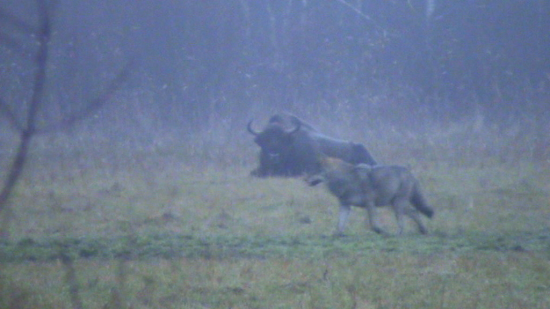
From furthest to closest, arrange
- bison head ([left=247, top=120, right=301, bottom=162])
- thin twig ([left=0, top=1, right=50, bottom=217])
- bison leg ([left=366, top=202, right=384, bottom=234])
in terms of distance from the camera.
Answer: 1. bison head ([left=247, top=120, right=301, bottom=162])
2. bison leg ([left=366, top=202, right=384, bottom=234])
3. thin twig ([left=0, top=1, right=50, bottom=217])

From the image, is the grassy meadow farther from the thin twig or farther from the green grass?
the thin twig

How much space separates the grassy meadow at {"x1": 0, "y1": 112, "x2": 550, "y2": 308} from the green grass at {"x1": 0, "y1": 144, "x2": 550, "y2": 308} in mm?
22

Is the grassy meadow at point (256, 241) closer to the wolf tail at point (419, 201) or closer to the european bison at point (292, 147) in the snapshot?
the wolf tail at point (419, 201)

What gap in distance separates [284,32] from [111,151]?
14497 millimetres

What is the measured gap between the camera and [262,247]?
8086 millimetres

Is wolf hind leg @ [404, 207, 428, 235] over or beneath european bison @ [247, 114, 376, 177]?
beneath

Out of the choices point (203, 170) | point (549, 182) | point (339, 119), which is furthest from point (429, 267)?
point (339, 119)

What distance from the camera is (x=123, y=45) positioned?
29312mm

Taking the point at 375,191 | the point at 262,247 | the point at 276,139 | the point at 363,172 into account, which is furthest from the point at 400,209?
the point at 276,139

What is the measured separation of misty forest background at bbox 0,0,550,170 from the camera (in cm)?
1862

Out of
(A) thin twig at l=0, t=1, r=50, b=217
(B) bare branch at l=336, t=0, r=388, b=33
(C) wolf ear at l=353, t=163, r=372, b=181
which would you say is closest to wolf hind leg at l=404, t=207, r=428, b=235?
(C) wolf ear at l=353, t=163, r=372, b=181

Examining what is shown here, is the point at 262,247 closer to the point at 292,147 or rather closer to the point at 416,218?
the point at 416,218

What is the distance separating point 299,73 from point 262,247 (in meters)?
19.1

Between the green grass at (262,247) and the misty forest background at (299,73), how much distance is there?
3.33 meters
